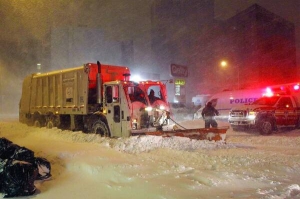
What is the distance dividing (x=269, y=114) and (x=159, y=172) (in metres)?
10.7

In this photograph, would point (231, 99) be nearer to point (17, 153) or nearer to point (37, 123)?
point (37, 123)

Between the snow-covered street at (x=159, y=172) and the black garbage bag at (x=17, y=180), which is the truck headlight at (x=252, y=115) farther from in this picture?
the black garbage bag at (x=17, y=180)

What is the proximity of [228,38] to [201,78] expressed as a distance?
7.72 m

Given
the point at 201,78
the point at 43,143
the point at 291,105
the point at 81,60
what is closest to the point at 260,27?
the point at 201,78

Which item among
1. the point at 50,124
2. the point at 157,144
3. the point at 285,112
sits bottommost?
the point at 157,144

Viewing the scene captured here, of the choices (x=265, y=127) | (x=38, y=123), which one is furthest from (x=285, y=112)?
(x=38, y=123)

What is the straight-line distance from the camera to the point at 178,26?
4650cm

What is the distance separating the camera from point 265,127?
15055 millimetres

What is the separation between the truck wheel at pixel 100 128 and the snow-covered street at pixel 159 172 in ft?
7.14

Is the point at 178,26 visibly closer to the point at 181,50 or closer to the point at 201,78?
the point at 181,50

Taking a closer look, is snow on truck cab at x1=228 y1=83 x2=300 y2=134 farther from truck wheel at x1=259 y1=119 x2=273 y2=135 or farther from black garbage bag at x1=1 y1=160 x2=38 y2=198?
black garbage bag at x1=1 y1=160 x2=38 y2=198

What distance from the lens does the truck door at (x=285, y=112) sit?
15656mm

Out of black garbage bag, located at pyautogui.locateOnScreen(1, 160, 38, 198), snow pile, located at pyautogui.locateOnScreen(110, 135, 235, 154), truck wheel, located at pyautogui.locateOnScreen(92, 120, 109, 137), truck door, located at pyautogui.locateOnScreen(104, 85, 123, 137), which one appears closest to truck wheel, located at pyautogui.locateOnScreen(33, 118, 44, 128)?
truck wheel, located at pyautogui.locateOnScreen(92, 120, 109, 137)

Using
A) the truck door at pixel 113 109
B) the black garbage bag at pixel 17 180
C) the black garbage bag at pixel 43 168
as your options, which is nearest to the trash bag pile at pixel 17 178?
the black garbage bag at pixel 17 180
